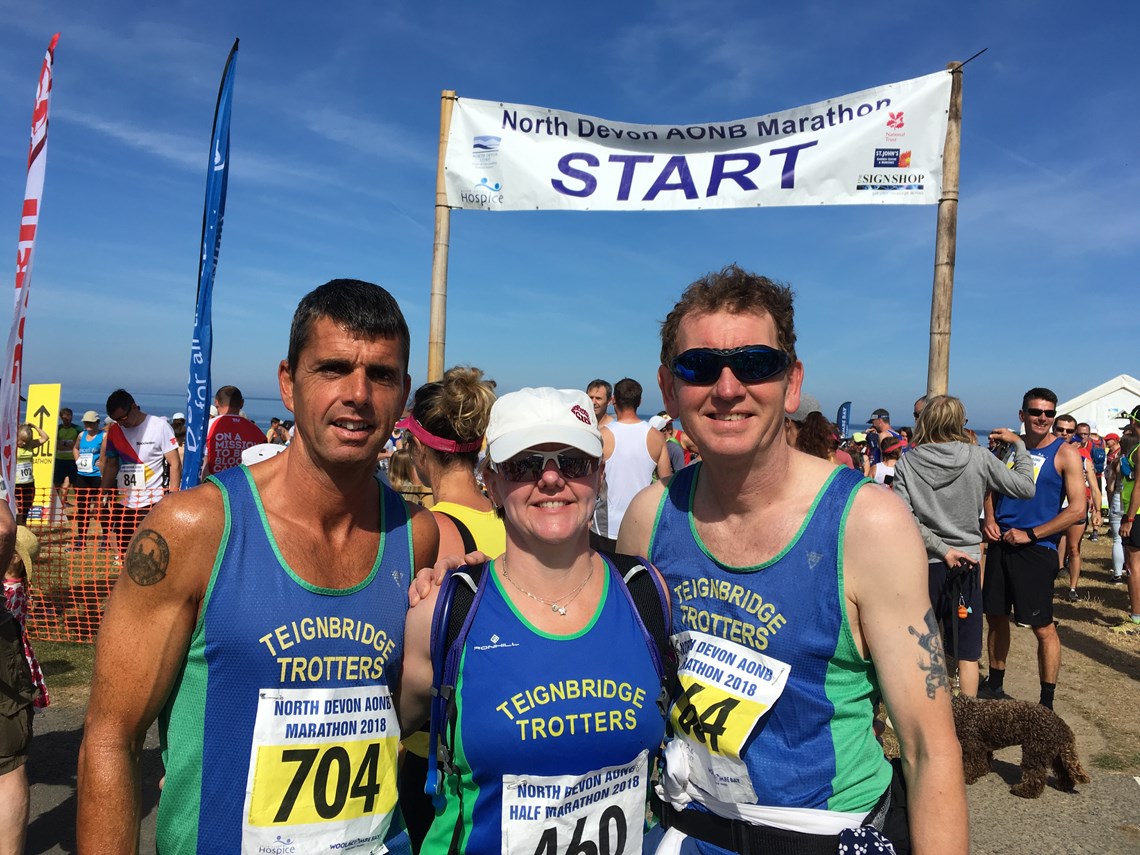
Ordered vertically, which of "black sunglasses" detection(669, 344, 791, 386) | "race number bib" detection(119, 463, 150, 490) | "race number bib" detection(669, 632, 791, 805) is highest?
"black sunglasses" detection(669, 344, 791, 386)

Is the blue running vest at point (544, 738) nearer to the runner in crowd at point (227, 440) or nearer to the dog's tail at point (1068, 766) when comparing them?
the dog's tail at point (1068, 766)

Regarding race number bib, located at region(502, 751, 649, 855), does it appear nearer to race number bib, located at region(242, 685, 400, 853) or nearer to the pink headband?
race number bib, located at region(242, 685, 400, 853)

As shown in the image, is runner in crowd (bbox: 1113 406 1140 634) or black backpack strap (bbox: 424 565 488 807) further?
runner in crowd (bbox: 1113 406 1140 634)

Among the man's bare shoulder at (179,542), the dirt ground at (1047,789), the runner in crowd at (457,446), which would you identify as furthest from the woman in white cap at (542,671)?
the dirt ground at (1047,789)

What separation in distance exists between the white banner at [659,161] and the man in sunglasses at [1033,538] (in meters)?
2.56

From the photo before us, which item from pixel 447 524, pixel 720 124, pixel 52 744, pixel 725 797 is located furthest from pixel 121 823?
pixel 720 124

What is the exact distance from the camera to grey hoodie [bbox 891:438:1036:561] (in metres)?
5.37

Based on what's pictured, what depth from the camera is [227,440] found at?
8.27 m

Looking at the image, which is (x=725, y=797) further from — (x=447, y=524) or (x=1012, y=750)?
(x=1012, y=750)

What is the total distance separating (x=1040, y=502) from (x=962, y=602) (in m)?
1.28

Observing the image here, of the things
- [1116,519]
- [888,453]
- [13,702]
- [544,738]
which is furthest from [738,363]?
[1116,519]

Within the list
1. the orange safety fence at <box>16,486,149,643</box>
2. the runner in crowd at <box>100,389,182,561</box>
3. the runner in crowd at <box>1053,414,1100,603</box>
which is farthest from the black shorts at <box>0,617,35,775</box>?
the runner in crowd at <box>1053,414,1100,603</box>

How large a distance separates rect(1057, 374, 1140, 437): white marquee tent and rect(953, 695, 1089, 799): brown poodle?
64.4 ft

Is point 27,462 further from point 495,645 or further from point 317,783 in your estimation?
point 495,645
